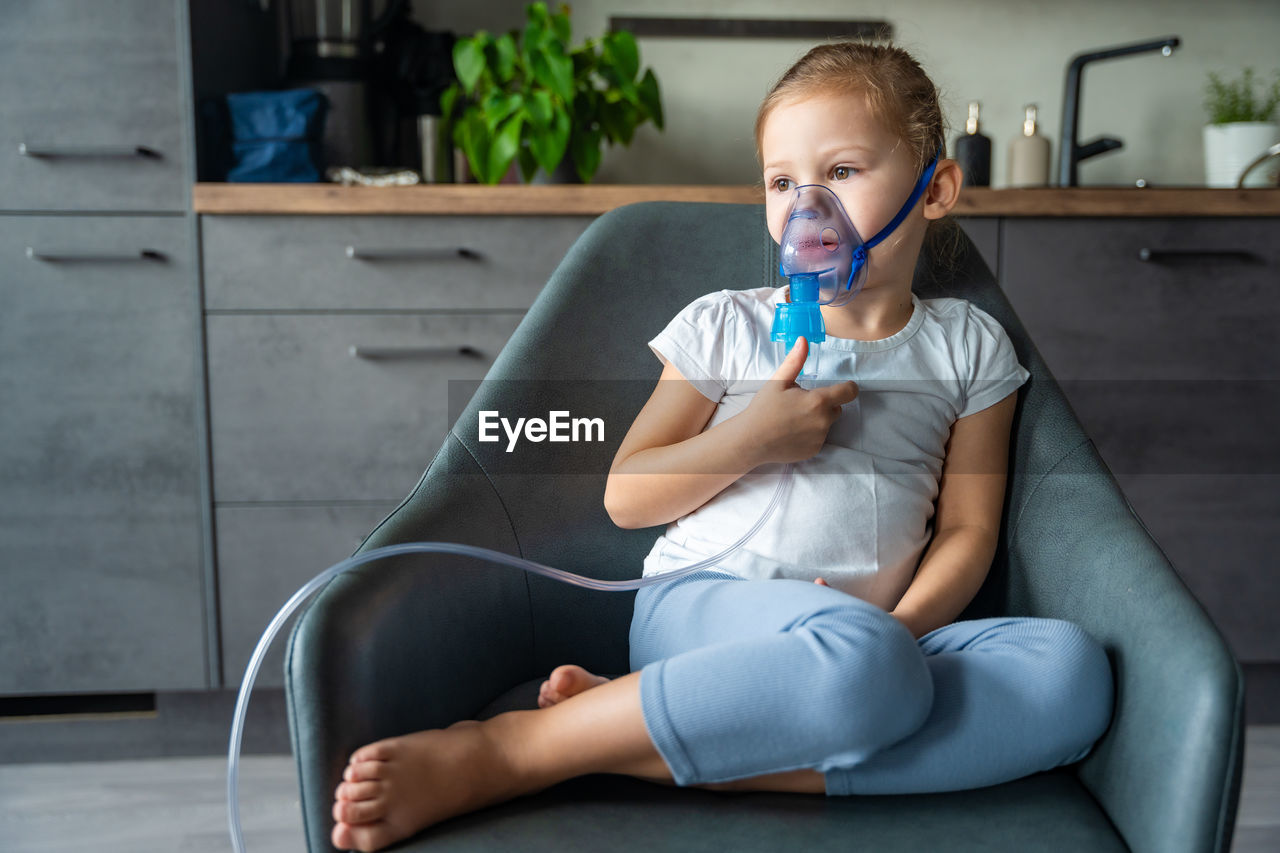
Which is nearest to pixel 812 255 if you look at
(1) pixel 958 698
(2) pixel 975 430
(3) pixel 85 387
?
(2) pixel 975 430

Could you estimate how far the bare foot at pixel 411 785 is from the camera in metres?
0.65

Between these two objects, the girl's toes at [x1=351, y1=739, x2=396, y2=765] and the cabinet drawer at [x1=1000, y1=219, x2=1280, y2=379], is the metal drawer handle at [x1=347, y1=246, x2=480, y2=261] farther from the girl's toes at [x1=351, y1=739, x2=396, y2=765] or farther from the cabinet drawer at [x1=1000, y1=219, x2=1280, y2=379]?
the girl's toes at [x1=351, y1=739, x2=396, y2=765]

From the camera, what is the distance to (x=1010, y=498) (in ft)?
3.27

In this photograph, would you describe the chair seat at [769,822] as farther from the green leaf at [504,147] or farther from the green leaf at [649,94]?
the green leaf at [649,94]

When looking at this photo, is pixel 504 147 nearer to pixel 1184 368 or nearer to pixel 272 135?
pixel 272 135

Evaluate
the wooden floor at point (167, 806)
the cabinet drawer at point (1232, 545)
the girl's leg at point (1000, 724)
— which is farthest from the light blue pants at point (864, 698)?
the cabinet drawer at point (1232, 545)

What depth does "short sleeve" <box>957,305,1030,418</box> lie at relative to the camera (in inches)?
39.6

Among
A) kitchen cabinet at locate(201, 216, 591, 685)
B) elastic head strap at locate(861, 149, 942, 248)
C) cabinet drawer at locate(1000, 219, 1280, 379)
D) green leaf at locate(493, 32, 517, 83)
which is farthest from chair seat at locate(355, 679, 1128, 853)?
green leaf at locate(493, 32, 517, 83)

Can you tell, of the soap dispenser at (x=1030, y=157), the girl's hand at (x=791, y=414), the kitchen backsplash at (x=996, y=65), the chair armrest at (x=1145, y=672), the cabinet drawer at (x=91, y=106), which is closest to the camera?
the chair armrest at (x=1145, y=672)

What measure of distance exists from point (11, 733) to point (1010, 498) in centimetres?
169

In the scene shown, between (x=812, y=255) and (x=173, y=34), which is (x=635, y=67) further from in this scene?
(x=812, y=255)

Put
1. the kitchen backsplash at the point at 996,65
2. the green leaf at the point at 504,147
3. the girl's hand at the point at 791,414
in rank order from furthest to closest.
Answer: the kitchen backsplash at the point at 996,65 < the green leaf at the point at 504,147 < the girl's hand at the point at 791,414

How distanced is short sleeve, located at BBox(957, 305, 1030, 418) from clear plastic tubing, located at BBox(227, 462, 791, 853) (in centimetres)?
22

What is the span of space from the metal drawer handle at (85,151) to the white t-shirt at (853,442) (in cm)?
106
